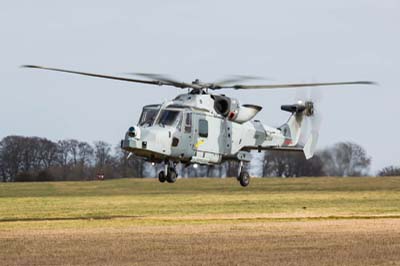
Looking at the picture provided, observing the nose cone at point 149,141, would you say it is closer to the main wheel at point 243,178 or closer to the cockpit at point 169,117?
the cockpit at point 169,117

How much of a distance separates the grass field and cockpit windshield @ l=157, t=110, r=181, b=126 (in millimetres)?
4254

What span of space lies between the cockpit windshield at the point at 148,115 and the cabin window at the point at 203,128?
7.68ft

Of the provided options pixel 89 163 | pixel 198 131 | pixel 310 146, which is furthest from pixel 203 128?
pixel 89 163

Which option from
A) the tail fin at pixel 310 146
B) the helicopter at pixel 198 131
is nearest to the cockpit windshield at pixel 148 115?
the helicopter at pixel 198 131

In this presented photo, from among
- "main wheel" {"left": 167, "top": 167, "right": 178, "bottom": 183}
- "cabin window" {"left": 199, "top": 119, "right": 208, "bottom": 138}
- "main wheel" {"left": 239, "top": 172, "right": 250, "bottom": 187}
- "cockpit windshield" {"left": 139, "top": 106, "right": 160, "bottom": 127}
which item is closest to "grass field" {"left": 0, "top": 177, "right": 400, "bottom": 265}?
"main wheel" {"left": 239, "top": 172, "right": 250, "bottom": 187}

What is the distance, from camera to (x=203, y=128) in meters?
45.5

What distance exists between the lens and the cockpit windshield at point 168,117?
143 feet

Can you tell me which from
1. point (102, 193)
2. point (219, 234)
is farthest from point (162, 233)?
point (102, 193)

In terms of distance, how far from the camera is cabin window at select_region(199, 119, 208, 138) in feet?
149

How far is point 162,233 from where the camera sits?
40031mm

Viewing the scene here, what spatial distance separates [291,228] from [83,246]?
11048 millimetres

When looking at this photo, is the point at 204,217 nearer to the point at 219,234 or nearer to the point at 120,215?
the point at 120,215

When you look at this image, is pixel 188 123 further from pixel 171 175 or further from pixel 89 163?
pixel 89 163

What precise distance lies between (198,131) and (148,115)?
2649mm
